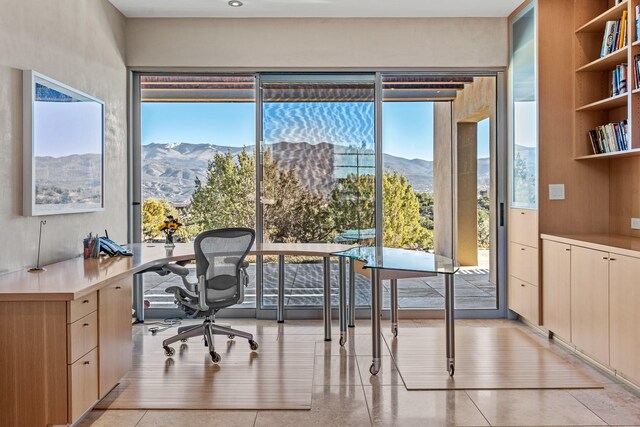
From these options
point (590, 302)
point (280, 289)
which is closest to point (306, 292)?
point (280, 289)

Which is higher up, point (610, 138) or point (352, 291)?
point (610, 138)

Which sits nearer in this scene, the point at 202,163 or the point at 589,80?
the point at 589,80

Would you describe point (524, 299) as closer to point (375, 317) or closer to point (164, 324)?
point (375, 317)

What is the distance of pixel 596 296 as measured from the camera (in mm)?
3578

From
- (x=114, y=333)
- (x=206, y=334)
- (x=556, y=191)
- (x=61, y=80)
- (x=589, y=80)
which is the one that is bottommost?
(x=206, y=334)

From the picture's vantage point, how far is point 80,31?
162 inches

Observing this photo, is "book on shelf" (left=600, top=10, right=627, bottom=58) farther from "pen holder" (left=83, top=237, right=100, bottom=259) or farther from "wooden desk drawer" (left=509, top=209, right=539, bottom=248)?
"pen holder" (left=83, top=237, right=100, bottom=259)

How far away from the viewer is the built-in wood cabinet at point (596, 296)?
317 centimetres

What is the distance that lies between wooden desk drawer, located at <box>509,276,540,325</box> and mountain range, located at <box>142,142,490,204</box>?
186cm

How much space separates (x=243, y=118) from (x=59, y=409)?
3431 mm

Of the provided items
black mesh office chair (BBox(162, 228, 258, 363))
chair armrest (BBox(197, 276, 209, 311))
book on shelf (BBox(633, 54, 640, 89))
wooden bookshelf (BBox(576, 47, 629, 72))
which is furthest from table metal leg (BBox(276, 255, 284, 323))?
book on shelf (BBox(633, 54, 640, 89))

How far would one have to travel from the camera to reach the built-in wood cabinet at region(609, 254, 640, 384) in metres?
3.10

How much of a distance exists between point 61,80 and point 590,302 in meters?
4.07

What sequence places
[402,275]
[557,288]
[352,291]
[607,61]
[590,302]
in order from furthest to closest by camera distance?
[352,291] < [557,288] < [607,61] < [590,302] < [402,275]
